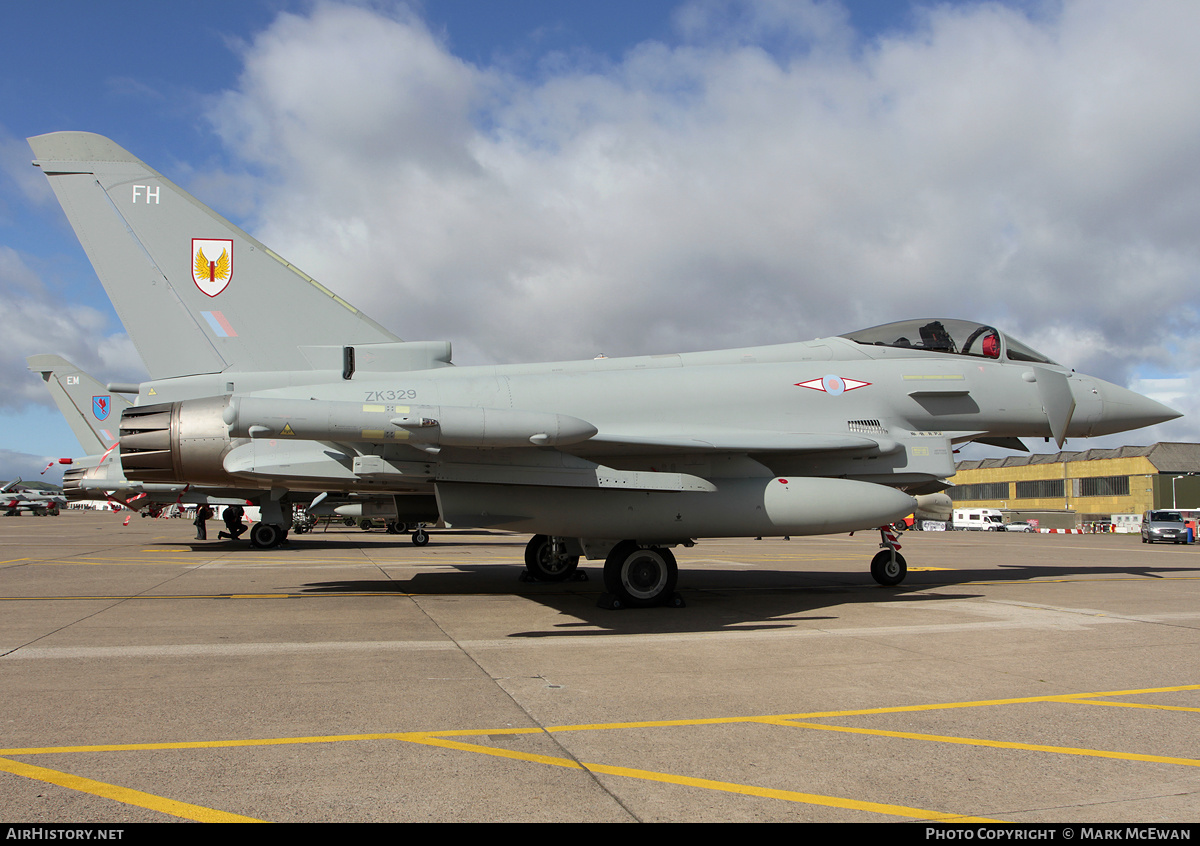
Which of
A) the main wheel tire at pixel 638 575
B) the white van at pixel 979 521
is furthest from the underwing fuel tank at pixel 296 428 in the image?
the white van at pixel 979 521

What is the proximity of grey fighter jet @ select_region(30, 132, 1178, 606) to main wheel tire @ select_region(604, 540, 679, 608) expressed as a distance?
3cm

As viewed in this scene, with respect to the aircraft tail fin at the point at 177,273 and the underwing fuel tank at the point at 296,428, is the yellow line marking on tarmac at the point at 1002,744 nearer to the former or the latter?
the underwing fuel tank at the point at 296,428

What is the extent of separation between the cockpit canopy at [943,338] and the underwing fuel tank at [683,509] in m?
2.85

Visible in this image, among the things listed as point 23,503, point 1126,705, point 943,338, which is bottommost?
point 23,503

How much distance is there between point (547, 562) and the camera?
12.8 metres

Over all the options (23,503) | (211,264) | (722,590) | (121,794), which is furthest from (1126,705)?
(23,503)

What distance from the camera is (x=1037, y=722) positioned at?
4711 millimetres

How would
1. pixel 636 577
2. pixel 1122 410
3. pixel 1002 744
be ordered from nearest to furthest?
pixel 1002 744
pixel 636 577
pixel 1122 410

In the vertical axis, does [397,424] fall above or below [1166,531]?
above

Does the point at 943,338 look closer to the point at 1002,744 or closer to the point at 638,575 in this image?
the point at 638,575

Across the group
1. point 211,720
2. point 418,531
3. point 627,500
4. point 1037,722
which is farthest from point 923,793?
point 418,531

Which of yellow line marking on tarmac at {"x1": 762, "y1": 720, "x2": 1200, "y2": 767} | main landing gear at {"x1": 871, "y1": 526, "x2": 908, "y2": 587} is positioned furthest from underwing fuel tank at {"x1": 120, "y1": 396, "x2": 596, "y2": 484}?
main landing gear at {"x1": 871, "y1": 526, "x2": 908, "y2": 587}

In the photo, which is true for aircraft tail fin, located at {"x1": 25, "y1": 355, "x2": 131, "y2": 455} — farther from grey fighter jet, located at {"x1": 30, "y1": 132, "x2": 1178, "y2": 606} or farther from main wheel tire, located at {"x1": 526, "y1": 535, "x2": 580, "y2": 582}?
main wheel tire, located at {"x1": 526, "y1": 535, "x2": 580, "y2": 582}

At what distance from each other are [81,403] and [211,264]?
1914 centimetres
